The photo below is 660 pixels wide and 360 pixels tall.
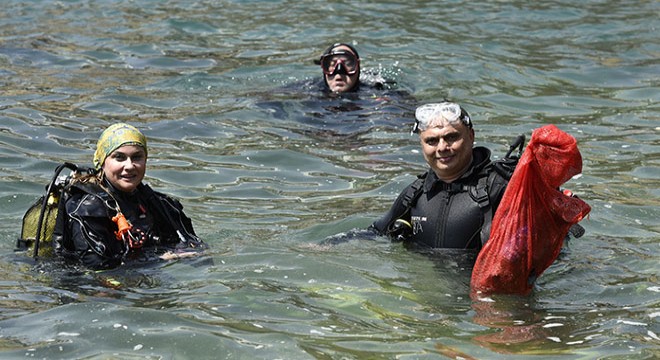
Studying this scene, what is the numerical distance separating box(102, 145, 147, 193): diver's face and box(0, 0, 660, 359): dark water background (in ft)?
1.90

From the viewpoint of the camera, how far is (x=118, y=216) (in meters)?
6.64

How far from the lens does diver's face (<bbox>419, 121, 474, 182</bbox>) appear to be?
6.50 meters

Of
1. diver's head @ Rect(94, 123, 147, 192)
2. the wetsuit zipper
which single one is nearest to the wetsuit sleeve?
the wetsuit zipper

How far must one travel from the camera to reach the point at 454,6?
58.6 ft

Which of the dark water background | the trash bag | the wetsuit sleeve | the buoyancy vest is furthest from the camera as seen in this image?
the wetsuit sleeve

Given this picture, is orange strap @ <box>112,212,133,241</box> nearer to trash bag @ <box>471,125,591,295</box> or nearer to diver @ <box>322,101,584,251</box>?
diver @ <box>322,101,584,251</box>

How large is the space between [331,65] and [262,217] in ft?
13.6

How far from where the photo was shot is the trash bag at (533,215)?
586cm

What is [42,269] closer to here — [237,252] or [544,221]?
[237,252]

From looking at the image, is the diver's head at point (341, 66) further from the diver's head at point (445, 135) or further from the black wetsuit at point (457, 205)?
the diver's head at point (445, 135)

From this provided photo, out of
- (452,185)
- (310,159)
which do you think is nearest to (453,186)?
(452,185)

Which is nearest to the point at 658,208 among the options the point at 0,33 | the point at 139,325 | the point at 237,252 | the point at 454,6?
the point at 237,252

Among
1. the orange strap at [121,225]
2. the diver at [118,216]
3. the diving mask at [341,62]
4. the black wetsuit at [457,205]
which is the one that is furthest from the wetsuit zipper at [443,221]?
the diving mask at [341,62]

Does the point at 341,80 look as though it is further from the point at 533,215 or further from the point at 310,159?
the point at 533,215
